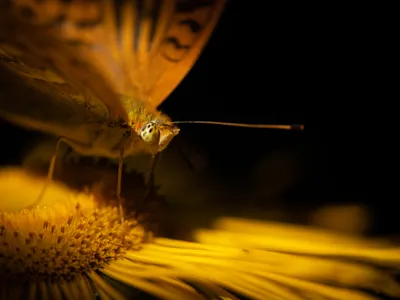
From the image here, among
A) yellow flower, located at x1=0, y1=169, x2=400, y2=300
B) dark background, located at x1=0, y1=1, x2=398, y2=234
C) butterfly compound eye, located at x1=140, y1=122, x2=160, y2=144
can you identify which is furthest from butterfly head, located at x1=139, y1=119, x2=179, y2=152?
dark background, located at x1=0, y1=1, x2=398, y2=234

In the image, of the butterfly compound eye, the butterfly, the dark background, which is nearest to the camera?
the butterfly

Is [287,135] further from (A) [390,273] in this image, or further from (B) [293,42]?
A: (A) [390,273]

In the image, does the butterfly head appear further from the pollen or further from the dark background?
the dark background

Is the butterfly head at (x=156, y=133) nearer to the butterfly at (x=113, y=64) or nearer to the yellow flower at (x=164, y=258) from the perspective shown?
the butterfly at (x=113, y=64)

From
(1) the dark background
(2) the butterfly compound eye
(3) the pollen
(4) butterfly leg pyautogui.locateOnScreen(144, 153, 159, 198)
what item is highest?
(1) the dark background

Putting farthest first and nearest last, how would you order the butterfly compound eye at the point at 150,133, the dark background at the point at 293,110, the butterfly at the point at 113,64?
the dark background at the point at 293,110 → the butterfly compound eye at the point at 150,133 → the butterfly at the point at 113,64

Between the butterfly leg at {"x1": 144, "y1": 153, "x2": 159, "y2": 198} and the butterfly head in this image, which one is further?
the butterfly leg at {"x1": 144, "y1": 153, "x2": 159, "y2": 198}

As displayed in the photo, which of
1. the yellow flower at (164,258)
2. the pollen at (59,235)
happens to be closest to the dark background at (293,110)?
the yellow flower at (164,258)

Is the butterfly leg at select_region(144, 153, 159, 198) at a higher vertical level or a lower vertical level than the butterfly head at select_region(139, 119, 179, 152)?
higher
